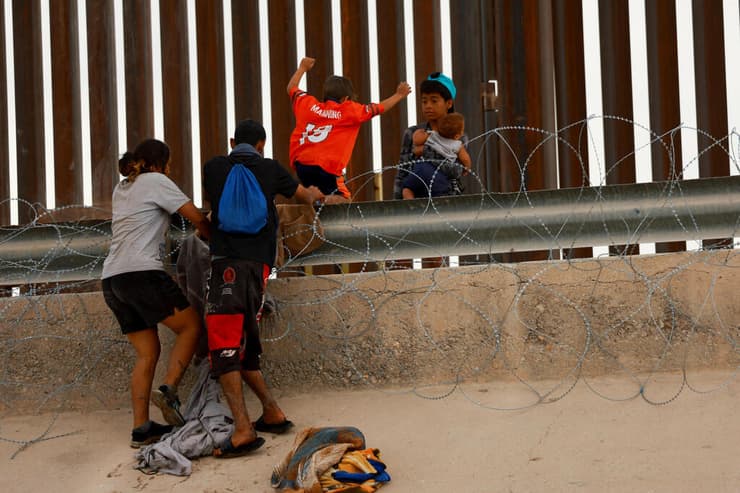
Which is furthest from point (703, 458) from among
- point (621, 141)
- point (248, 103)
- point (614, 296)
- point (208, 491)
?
point (248, 103)

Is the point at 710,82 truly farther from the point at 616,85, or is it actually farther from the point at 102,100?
the point at 102,100

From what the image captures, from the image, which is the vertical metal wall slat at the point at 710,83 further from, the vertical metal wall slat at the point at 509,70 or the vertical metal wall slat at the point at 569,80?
the vertical metal wall slat at the point at 509,70

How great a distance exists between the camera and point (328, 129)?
6.32 metres

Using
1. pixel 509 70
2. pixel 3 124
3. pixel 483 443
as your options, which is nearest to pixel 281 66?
pixel 509 70

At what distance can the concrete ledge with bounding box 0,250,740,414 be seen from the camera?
16.9ft

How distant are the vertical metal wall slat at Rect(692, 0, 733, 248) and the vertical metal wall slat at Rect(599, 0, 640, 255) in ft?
1.49

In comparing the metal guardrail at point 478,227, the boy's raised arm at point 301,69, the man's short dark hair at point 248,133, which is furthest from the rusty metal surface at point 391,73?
the man's short dark hair at point 248,133

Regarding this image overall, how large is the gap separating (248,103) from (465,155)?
204 centimetres

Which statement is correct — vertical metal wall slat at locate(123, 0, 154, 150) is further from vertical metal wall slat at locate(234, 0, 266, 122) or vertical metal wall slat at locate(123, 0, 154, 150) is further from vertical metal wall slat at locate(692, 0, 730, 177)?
vertical metal wall slat at locate(692, 0, 730, 177)

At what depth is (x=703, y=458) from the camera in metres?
4.16

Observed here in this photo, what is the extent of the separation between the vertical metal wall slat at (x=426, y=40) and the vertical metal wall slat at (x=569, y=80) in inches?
33.1

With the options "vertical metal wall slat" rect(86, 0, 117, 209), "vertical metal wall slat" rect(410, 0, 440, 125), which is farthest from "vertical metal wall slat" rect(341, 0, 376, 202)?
"vertical metal wall slat" rect(86, 0, 117, 209)

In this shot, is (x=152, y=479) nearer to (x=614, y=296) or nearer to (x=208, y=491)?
(x=208, y=491)

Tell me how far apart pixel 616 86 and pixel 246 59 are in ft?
8.84
